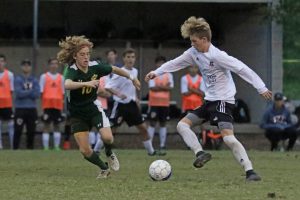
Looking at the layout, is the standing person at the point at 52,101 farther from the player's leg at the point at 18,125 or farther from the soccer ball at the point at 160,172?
the soccer ball at the point at 160,172

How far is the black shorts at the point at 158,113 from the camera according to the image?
1962cm

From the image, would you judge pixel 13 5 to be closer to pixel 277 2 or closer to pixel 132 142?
pixel 132 142

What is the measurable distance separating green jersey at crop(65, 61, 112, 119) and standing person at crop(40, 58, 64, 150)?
26.6 feet

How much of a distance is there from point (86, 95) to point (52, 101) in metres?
8.44

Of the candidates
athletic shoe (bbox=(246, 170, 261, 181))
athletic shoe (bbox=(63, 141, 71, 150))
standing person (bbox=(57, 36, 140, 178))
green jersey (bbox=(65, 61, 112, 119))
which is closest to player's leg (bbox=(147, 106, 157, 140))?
athletic shoe (bbox=(63, 141, 71, 150))

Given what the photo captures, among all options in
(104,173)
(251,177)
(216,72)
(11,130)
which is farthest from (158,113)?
(251,177)

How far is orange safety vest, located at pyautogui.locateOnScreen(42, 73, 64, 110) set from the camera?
19.8 meters

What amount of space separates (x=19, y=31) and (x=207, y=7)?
548cm

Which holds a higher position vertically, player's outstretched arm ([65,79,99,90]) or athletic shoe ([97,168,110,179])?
player's outstretched arm ([65,79,99,90])

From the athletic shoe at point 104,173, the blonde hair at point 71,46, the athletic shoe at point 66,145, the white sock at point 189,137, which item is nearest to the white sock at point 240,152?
the white sock at point 189,137

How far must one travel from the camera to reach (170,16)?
24797mm

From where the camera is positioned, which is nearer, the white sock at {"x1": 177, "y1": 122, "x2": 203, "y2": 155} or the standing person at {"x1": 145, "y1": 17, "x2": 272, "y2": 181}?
the standing person at {"x1": 145, "y1": 17, "x2": 272, "y2": 181}

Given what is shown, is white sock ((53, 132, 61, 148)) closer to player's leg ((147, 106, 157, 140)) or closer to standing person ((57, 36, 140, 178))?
player's leg ((147, 106, 157, 140))

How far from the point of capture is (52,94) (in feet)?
64.9
